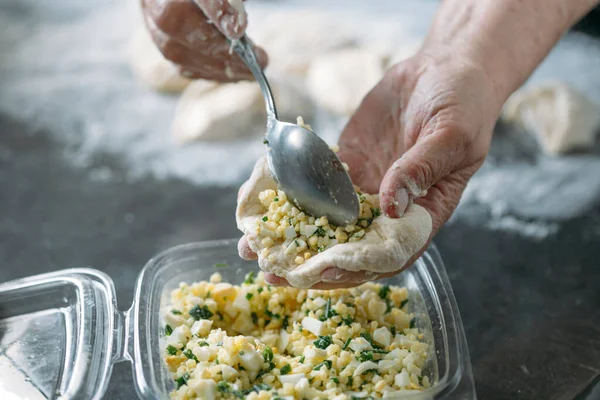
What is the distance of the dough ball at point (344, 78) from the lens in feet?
8.39

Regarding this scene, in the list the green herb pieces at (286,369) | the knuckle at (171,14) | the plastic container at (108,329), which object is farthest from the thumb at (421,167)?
the knuckle at (171,14)

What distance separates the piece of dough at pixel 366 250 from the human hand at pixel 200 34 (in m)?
0.47

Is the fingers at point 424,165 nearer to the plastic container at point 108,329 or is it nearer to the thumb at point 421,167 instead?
the thumb at point 421,167

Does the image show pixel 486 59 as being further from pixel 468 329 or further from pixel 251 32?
pixel 251 32

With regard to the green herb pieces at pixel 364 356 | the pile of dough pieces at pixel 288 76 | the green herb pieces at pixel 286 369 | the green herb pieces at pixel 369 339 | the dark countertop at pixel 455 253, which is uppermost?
the green herb pieces at pixel 364 356

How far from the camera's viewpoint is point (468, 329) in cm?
179

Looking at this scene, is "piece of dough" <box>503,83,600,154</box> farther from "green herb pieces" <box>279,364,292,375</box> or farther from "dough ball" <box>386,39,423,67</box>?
"green herb pieces" <box>279,364,292,375</box>

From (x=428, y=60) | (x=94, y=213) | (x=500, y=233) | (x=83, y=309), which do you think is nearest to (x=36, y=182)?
(x=94, y=213)

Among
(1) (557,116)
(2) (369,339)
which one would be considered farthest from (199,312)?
(1) (557,116)

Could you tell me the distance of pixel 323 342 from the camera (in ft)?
4.52

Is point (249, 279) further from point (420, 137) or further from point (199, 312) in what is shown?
point (420, 137)

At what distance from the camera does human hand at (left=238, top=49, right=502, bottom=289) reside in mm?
1370

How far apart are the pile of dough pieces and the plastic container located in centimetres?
94

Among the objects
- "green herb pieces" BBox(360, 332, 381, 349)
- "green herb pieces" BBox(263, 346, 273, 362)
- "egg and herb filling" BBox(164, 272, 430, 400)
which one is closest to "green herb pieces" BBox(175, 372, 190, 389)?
"egg and herb filling" BBox(164, 272, 430, 400)
